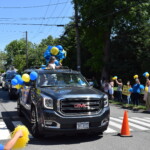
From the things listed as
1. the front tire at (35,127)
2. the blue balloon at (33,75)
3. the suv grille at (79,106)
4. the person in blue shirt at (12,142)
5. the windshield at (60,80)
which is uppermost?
the blue balloon at (33,75)

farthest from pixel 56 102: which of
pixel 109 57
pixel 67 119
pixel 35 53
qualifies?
pixel 35 53

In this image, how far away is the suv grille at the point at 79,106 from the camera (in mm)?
6914

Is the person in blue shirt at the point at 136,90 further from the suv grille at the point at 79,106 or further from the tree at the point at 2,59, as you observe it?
the tree at the point at 2,59

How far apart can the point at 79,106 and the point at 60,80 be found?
162 centimetres

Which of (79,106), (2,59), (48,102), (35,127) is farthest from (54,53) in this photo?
(2,59)

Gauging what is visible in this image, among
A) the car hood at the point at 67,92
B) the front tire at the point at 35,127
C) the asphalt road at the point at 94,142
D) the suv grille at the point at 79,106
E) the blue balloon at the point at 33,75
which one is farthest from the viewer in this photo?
the blue balloon at the point at 33,75

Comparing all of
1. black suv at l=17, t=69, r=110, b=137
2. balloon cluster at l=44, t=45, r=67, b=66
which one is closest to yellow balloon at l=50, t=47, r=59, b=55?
balloon cluster at l=44, t=45, r=67, b=66

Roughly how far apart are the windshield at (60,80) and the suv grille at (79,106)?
4.25 feet

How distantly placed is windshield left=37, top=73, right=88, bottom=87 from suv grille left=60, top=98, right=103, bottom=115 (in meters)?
1.30

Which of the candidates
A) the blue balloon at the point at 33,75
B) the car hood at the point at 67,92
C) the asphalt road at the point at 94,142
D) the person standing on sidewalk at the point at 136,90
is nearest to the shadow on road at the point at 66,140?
the asphalt road at the point at 94,142

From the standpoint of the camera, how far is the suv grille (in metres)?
6.91

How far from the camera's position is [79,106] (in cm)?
699

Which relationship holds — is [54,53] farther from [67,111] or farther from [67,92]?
[67,111]

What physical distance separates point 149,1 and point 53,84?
1939cm
